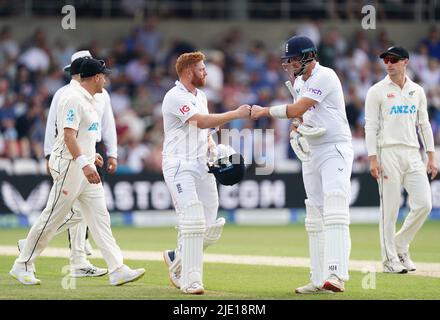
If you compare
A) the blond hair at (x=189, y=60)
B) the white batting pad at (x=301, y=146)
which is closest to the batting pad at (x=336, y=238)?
the white batting pad at (x=301, y=146)

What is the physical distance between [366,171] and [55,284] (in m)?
10.4

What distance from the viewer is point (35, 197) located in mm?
17703

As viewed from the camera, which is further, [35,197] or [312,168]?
[35,197]

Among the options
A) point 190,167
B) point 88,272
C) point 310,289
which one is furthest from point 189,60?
point 88,272

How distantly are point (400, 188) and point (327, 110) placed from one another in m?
2.50

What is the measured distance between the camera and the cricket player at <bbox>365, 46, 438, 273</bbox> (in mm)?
11516

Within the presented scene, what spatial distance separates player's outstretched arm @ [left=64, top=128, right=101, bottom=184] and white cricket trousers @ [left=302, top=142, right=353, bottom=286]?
1.90m

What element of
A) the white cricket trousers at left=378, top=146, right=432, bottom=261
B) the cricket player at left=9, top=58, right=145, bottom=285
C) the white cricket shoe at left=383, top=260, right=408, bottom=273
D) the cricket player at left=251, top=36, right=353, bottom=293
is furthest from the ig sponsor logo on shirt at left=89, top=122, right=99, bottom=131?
the white cricket shoe at left=383, top=260, right=408, bottom=273

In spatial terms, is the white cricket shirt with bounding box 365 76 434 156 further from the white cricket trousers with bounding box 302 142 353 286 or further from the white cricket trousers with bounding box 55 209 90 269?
the white cricket trousers with bounding box 55 209 90 269

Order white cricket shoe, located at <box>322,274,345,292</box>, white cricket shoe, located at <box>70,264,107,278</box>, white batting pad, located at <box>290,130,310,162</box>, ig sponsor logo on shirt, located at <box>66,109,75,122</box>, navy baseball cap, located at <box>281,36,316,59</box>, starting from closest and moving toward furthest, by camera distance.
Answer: white cricket shoe, located at <box>322,274,345,292</box> < navy baseball cap, located at <box>281,36,316,59</box> < white batting pad, located at <box>290,130,310,162</box> < ig sponsor logo on shirt, located at <box>66,109,75,122</box> < white cricket shoe, located at <box>70,264,107,278</box>

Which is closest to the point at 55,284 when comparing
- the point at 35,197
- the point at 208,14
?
the point at 35,197

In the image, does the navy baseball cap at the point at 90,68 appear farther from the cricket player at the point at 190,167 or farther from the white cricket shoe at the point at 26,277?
the white cricket shoe at the point at 26,277

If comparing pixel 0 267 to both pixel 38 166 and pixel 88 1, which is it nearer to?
pixel 38 166
